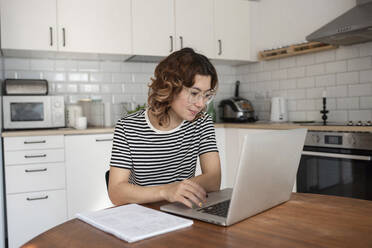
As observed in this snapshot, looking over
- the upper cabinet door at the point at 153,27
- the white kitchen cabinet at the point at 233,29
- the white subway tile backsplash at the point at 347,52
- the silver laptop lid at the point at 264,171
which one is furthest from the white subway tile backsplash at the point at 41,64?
the silver laptop lid at the point at 264,171

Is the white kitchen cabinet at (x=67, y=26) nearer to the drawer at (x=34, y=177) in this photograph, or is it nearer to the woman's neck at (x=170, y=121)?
the drawer at (x=34, y=177)

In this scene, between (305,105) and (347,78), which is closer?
(347,78)

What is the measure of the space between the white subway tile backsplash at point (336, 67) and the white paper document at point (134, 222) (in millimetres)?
2692

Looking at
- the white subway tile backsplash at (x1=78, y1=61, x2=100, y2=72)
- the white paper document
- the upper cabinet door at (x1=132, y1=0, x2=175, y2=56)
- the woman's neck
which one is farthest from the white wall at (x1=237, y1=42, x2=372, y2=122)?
the white paper document

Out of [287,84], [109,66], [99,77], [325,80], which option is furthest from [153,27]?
[325,80]

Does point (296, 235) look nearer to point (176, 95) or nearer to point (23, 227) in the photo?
point (176, 95)

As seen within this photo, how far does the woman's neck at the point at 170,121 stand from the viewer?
5.31ft

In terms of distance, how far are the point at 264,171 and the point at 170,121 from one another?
718mm

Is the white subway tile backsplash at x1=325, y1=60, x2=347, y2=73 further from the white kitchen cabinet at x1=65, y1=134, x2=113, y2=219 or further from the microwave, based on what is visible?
the microwave

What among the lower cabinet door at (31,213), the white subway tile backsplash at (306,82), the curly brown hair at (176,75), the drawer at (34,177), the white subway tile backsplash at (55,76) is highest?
the white subway tile backsplash at (55,76)

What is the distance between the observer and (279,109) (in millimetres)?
3674

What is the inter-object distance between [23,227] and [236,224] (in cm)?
236

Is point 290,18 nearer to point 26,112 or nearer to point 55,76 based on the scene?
point 55,76

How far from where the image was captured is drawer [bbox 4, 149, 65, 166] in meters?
2.79
